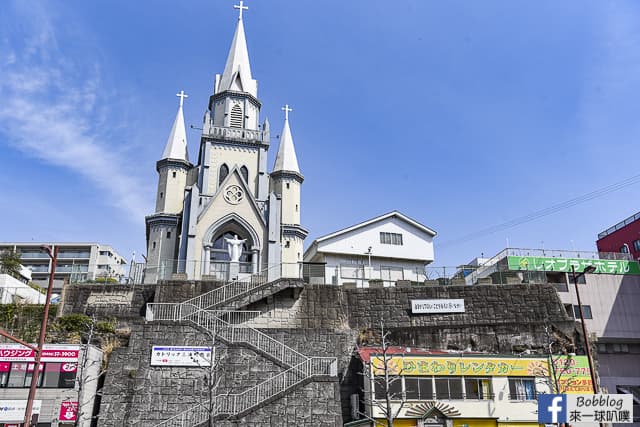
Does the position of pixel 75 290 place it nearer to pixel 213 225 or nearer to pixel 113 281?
pixel 113 281

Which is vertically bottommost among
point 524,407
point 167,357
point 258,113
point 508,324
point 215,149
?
point 524,407

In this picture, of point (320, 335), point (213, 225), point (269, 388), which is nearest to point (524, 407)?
point (320, 335)

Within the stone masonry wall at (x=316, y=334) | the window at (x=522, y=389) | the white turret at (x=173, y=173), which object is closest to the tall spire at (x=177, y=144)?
the white turret at (x=173, y=173)

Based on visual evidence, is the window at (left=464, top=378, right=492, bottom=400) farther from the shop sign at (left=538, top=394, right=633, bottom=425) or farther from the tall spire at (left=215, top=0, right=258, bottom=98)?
the tall spire at (left=215, top=0, right=258, bottom=98)

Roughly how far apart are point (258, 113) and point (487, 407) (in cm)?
3266

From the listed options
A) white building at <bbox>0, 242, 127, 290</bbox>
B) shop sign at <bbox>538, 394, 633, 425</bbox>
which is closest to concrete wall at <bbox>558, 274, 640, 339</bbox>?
shop sign at <bbox>538, 394, 633, 425</bbox>

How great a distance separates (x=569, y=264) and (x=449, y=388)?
772 inches

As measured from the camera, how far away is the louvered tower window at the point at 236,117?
45.2 metres

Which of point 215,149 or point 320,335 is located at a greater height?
point 215,149

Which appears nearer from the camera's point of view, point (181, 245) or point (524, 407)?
point (524, 407)

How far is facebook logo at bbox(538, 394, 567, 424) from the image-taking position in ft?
37.3

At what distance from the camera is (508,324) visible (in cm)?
2917

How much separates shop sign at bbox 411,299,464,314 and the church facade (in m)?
10.3

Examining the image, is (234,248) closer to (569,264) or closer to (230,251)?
(230,251)
